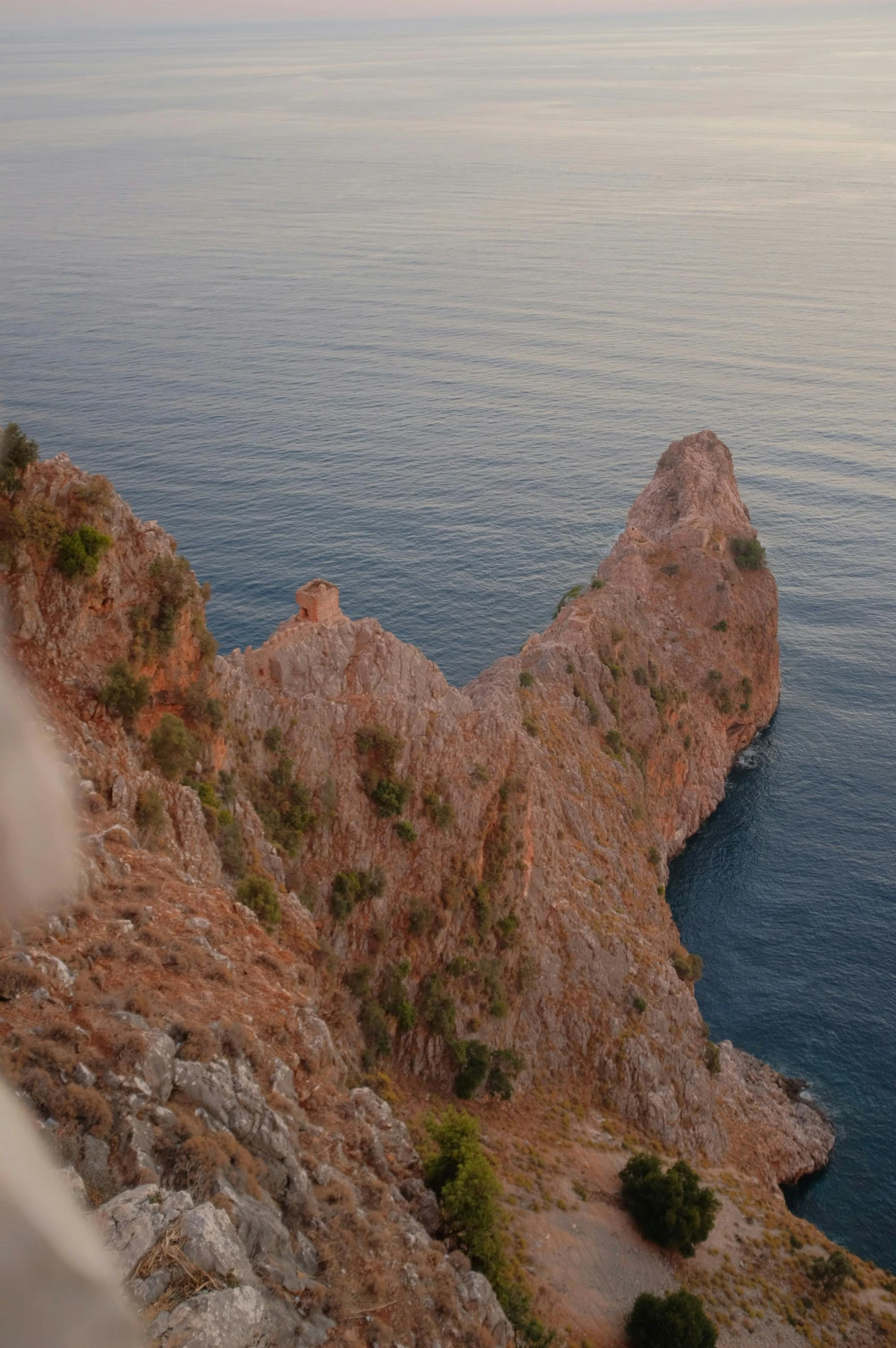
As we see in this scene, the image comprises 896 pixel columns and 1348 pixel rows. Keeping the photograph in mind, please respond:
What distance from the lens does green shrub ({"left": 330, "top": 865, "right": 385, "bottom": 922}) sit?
180 feet

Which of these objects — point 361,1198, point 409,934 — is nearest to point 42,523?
point 361,1198

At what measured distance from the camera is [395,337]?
186000 millimetres

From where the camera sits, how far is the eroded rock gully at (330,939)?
2572 cm

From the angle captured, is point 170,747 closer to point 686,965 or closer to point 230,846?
point 230,846

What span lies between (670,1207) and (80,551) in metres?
41.9

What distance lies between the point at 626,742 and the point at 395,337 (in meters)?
115

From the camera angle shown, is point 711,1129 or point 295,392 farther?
point 295,392

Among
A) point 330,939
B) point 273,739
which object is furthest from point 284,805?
point 330,939

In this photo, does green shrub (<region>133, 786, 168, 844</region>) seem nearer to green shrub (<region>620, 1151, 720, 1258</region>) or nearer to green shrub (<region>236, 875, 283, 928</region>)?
green shrub (<region>236, 875, 283, 928</region>)

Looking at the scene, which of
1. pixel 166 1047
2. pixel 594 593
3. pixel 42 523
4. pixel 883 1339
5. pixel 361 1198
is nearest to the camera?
Answer: pixel 166 1047

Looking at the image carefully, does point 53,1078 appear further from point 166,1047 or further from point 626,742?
point 626,742

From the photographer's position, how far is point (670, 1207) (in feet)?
172

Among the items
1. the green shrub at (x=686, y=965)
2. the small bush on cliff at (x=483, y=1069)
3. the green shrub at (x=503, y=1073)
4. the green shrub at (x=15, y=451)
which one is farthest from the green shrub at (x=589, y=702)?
the green shrub at (x=15, y=451)

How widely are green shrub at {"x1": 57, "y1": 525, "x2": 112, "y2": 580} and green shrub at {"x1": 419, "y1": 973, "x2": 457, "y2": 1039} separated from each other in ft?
99.6
